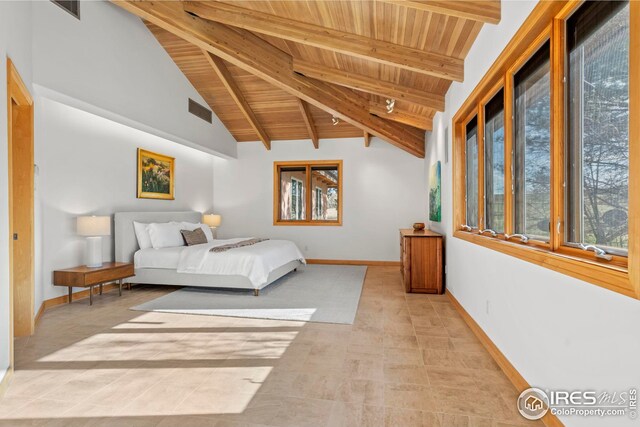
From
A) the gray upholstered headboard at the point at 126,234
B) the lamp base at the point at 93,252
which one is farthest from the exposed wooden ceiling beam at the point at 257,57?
the lamp base at the point at 93,252

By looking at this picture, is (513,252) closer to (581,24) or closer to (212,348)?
(581,24)

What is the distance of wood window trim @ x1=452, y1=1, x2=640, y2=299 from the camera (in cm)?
127

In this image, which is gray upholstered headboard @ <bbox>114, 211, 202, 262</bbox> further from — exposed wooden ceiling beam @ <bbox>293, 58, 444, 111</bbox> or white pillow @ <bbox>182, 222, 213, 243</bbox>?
exposed wooden ceiling beam @ <bbox>293, 58, 444, 111</bbox>

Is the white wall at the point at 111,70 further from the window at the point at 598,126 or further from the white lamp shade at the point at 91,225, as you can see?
the window at the point at 598,126

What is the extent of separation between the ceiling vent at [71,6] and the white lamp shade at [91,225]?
2.43 meters

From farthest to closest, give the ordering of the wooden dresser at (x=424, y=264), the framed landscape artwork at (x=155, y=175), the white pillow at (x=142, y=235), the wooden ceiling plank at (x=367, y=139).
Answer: the wooden ceiling plank at (x=367, y=139) → the framed landscape artwork at (x=155, y=175) → the white pillow at (x=142, y=235) → the wooden dresser at (x=424, y=264)

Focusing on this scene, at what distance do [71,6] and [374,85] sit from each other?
3.73 metres

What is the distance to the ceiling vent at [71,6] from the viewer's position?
3.93m

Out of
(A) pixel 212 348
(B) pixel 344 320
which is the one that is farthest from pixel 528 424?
(A) pixel 212 348

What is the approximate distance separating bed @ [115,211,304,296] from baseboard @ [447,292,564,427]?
106 inches

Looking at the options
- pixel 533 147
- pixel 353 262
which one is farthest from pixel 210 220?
pixel 533 147

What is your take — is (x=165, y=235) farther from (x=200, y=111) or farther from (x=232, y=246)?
(x=200, y=111)

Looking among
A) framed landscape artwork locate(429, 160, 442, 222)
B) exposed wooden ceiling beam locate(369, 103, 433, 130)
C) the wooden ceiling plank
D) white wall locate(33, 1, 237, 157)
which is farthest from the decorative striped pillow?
framed landscape artwork locate(429, 160, 442, 222)

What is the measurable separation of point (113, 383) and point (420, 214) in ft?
21.0
